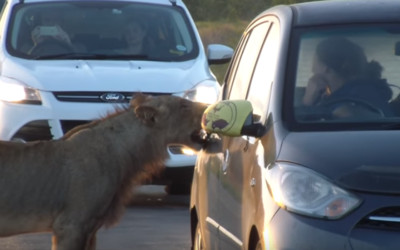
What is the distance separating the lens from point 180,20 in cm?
1338

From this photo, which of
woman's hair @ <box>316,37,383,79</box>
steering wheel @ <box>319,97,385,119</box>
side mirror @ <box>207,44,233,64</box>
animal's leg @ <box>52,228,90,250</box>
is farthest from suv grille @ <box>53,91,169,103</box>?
steering wheel @ <box>319,97,385,119</box>

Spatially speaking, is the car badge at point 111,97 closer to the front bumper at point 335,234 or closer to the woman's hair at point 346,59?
the woman's hair at point 346,59

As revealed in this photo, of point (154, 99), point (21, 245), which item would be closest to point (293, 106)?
point (154, 99)

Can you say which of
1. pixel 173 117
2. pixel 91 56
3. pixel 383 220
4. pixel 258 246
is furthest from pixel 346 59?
pixel 91 56

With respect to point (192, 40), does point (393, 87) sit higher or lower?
higher

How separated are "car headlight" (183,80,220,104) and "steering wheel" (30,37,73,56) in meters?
1.44

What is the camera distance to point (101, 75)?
11875 mm

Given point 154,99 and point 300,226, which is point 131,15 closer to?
point 154,99

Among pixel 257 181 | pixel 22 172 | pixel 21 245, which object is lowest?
pixel 21 245

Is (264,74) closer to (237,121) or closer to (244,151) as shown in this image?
(244,151)

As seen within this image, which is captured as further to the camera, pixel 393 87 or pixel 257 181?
pixel 393 87

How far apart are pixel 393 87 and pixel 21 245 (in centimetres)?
417

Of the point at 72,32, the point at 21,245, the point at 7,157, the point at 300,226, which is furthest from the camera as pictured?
the point at 72,32

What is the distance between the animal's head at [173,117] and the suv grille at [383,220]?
116 inches
